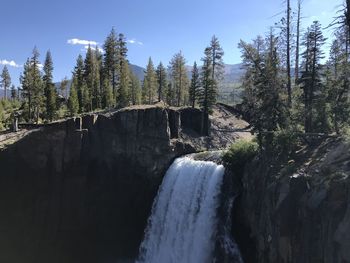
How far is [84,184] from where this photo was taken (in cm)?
4375

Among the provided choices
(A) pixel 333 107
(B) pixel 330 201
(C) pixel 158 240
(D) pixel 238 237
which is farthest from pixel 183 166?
(B) pixel 330 201

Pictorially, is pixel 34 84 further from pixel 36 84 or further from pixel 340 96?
pixel 340 96

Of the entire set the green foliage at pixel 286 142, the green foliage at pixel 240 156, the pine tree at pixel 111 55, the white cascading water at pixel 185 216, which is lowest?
the white cascading water at pixel 185 216

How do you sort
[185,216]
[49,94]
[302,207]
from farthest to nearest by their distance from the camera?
[49,94] < [185,216] < [302,207]

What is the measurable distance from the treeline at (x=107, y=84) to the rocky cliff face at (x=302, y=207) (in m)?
29.2

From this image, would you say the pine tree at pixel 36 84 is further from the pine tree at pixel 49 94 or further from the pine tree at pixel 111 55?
the pine tree at pixel 111 55

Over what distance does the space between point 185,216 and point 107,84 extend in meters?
37.0

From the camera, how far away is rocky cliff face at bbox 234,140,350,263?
19.8 m

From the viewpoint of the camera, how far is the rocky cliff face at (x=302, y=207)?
19766 mm

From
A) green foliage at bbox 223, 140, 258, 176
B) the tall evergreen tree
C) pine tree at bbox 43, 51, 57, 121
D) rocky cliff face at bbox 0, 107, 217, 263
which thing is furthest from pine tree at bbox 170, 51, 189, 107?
green foliage at bbox 223, 140, 258, 176

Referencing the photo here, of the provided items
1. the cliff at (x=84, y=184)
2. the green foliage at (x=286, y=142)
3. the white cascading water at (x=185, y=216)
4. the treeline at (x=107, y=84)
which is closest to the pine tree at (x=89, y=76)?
the treeline at (x=107, y=84)

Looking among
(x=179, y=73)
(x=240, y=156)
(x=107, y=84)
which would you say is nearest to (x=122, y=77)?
(x=107, y=84)

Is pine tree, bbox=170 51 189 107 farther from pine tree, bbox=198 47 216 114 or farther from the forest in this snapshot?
pine tree, bbox=198 47 216 114

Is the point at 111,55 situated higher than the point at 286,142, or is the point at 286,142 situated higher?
the point at 111,55
